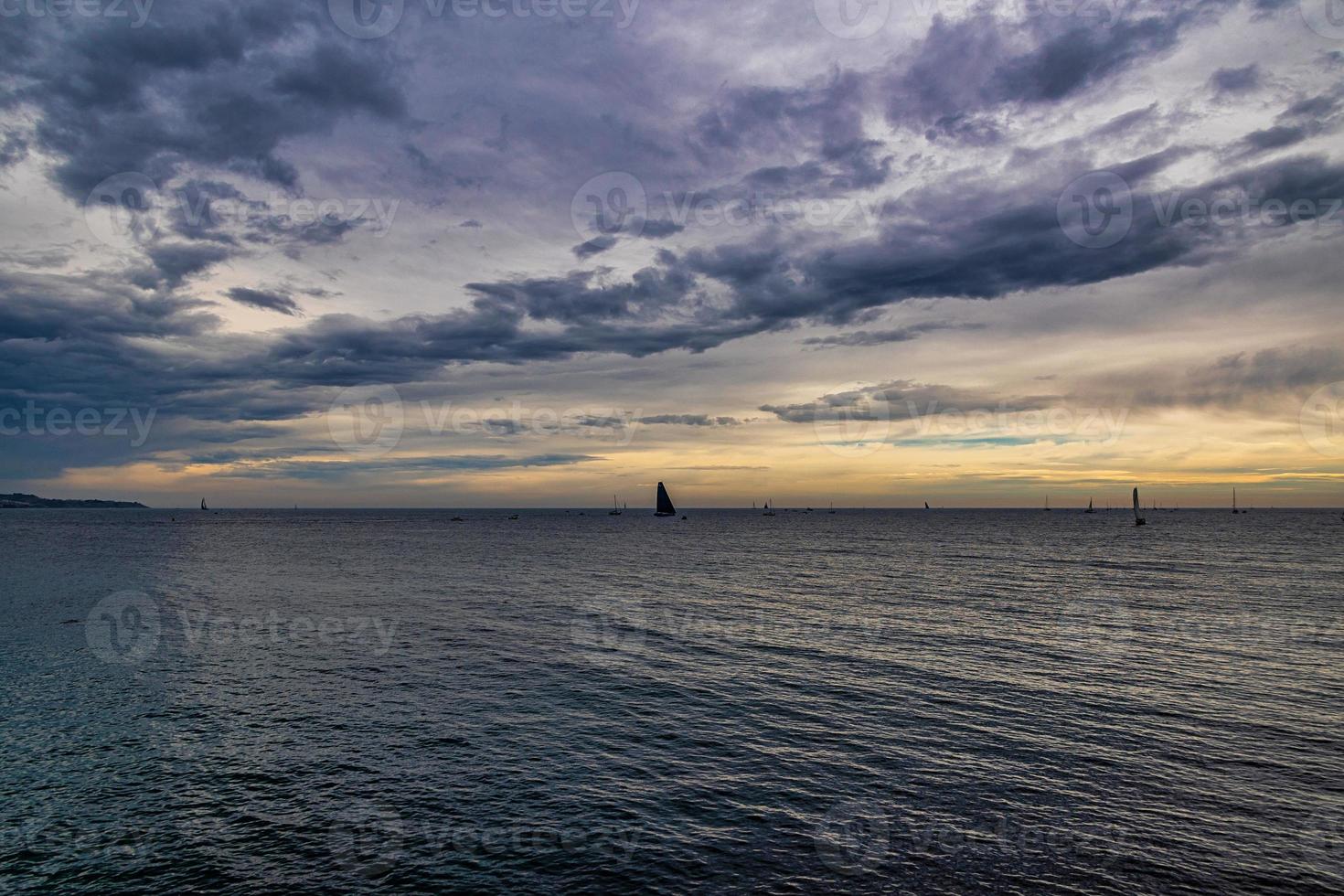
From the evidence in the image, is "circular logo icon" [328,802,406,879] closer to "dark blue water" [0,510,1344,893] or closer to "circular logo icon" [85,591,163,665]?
"dark blue water" [0,510,1344,893]

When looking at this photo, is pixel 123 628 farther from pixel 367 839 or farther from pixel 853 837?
pixel 853 837

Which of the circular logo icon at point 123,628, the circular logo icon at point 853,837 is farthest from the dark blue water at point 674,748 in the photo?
the circular logo icon at point 123,628

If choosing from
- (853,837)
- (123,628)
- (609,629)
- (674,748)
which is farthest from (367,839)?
(123,628)

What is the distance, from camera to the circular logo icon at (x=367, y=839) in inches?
759

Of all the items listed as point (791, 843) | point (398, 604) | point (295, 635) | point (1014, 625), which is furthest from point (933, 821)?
point (398, 604)

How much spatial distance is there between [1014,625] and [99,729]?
5545 centimetres

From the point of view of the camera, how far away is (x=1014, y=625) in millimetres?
54500

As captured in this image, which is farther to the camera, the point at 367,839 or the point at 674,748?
the point at 674,748

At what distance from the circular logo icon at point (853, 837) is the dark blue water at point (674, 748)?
0.11 metres

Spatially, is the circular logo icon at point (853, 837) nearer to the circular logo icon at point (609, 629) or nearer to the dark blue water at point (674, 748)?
the dark blue water at point (674, 748)

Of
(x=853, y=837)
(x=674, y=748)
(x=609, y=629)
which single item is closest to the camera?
(x=853, y=837)

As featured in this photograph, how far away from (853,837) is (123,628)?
55171 millimetres

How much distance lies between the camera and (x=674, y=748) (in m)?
27.9

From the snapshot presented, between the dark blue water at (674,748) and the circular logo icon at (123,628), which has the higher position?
the circular logo icon at (123,628)
